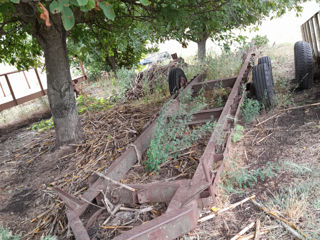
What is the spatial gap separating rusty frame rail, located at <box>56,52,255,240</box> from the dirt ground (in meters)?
0.22

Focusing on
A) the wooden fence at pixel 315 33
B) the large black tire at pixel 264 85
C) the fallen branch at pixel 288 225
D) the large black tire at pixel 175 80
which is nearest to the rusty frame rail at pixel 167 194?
the fallen branch at pixel 288 225

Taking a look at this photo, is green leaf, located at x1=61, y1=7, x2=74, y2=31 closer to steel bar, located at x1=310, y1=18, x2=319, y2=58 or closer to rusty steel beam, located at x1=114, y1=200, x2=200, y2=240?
rusty steel beam, located at x1=114, y1=200, x2=200, y2=240

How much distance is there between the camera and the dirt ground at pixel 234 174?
2.28 metres

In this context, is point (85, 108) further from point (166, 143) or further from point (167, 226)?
point (167, 226)

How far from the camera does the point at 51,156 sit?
14.2ft

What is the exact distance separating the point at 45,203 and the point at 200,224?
6.26ft

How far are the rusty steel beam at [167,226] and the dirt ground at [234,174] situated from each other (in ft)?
0.92

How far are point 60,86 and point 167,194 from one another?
2.76 meters

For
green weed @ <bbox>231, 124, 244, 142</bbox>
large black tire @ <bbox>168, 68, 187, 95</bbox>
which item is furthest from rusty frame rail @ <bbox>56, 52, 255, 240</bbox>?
large black tire @ <bbox>168, 68, 187, 95</bbox>

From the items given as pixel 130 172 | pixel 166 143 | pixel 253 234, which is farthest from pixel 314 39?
pixel 253 234

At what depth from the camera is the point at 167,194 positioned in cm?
249

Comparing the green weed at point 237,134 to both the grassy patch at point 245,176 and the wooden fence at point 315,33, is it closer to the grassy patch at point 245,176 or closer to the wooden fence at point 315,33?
the grassy patch at point 245,176

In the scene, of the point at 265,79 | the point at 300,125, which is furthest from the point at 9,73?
the point at 300,125

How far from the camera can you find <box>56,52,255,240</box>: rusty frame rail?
1.92 meters
